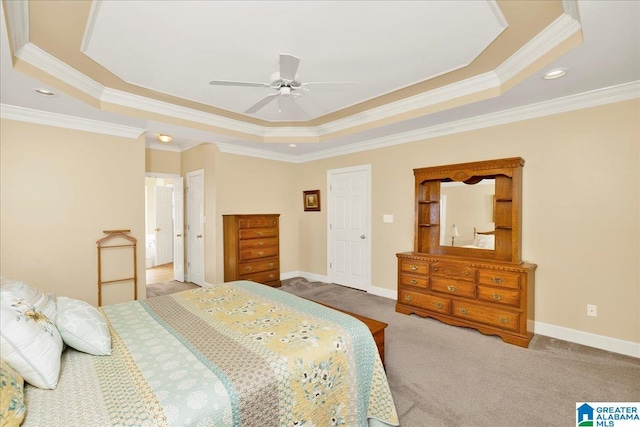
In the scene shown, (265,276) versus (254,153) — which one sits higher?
(254,153)

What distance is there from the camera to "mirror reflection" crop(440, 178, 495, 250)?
11.6ft

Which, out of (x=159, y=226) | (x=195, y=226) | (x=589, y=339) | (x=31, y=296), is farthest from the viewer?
(x=159, y=226)

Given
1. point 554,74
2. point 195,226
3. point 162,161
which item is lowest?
point 195,226

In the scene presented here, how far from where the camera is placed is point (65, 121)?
3449 millimetres

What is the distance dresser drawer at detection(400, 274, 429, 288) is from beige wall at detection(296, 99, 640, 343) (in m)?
1.15

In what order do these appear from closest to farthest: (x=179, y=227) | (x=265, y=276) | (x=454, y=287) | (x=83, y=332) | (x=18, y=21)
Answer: (x=83, y=332) → (x=18, y=21) → (x=454, y=287) → (x=265, y=276) → (x=179, y=227)

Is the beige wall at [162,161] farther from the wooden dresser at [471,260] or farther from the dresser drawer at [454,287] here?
the dresser drawer at [454,287]

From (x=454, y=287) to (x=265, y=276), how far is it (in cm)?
298

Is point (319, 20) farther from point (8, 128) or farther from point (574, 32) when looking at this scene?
point (8, 128)

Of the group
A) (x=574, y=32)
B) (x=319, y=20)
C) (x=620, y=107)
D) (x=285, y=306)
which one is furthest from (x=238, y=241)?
(x=620, y=107)

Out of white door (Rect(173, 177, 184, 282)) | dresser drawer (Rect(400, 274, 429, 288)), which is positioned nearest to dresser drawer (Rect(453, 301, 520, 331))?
dresser drawer (Rect(400, 274, 429, 288))

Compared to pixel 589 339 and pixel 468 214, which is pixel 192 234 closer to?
pixel 468 214

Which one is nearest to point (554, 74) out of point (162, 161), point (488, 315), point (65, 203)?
point (488, 315)

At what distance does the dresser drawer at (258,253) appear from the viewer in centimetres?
472
